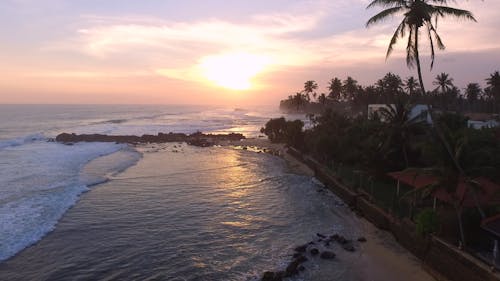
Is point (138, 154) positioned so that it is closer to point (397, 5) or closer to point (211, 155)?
point (211, 155)

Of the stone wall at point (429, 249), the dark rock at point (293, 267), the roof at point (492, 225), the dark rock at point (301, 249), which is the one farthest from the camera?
the dark rock at point (301, 249)

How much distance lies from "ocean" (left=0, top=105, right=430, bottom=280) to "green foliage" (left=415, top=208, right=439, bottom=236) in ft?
5.52

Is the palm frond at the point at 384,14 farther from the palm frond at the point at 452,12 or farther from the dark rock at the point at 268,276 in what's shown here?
the dark rock at the point at 268,276

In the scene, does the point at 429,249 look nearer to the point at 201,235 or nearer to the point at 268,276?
the point at 268,276

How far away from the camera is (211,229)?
73.8ft

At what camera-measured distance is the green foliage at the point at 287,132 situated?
56.4 meters

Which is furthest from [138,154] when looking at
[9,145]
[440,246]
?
[440,246]

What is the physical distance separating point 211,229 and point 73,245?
6.84m

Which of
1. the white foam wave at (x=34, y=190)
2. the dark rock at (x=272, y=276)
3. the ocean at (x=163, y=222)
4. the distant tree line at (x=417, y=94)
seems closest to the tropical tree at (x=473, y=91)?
the distant tree line at (x=417, y=94)

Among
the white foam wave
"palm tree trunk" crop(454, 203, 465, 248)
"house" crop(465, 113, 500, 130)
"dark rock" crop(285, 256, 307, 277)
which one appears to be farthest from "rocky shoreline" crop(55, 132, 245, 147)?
"palm tree trunk" crop(454, 203, 465, 248)

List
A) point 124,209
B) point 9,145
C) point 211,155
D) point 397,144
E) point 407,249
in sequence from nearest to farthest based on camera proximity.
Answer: point 407,249 → point 124,209 → point 397,144 → point 211,155 → point 9,145

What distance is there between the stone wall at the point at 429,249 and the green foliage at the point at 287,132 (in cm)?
2775

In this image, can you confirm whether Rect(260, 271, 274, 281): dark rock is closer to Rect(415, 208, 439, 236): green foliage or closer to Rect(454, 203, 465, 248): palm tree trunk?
Rect(415, 208, 439, 236): green foliage

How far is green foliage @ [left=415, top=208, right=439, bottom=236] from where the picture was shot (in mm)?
17547
